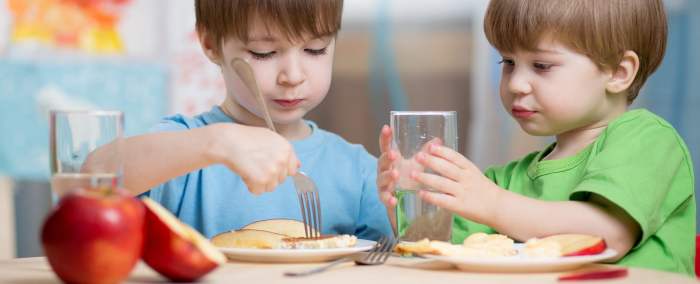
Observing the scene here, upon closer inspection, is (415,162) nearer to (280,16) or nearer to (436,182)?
(436,182)

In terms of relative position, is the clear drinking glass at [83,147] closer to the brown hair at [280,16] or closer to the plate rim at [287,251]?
the plate rim at [287,251]

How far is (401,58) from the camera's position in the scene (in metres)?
3.10

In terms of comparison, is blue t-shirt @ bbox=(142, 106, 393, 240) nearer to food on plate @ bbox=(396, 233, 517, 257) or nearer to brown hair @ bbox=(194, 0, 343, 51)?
brown hair @ bbox=(194, 0, 343, 51)

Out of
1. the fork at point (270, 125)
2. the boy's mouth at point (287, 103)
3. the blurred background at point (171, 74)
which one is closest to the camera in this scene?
the fork at point (270, 125)

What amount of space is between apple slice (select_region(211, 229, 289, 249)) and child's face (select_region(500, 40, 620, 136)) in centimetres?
44

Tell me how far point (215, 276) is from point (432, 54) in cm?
221

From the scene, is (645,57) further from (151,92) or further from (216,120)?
(151,92)

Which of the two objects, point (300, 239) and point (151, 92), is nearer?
point (300, 239)

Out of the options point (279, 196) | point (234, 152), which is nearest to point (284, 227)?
point (234, 152)

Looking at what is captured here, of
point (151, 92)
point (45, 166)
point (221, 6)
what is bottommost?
point (45, 166)

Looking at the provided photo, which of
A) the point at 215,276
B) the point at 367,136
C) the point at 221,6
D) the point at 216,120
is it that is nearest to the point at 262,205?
the point at 216,120

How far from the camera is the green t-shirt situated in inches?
47.2

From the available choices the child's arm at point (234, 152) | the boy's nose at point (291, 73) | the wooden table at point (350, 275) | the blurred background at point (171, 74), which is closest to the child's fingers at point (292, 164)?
the child's arm at point (234, 152)

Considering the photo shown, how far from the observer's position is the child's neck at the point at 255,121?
5.38 ft
